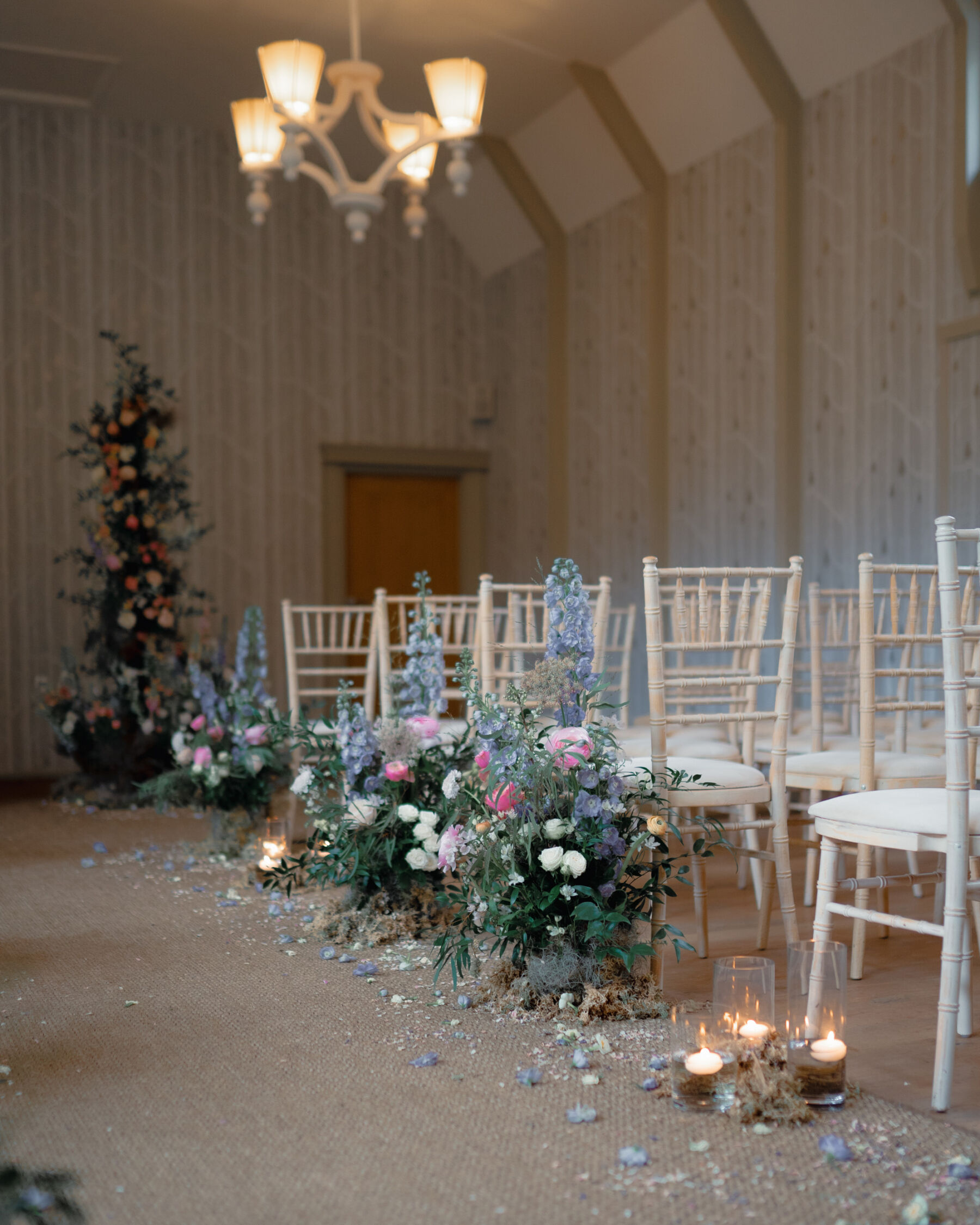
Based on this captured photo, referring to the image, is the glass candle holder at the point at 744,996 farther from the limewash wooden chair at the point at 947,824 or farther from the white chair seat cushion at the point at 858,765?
the white chair seat cushion at the point at 858,765

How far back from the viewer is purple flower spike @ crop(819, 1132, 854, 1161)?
5.53ft

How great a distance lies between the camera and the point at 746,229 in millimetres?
5543

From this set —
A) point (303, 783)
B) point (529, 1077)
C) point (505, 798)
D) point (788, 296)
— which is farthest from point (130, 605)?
point (529, 1077)

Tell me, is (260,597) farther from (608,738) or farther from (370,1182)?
(370,1182)

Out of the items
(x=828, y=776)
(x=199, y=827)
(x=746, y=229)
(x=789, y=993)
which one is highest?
(x=746, y=229)

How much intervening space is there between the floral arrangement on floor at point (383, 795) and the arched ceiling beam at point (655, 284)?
331cm

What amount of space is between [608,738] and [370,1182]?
3.42ft

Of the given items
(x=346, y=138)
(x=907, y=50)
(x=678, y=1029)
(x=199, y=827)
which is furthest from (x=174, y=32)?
(x=678, y=1029)

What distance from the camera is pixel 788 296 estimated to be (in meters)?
5.24

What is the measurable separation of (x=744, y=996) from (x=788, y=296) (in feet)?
13.2

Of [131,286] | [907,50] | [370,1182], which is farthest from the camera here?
[131,286]

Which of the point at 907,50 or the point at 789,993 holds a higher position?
the point at 907,50

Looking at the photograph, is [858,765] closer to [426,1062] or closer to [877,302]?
[426,1062]

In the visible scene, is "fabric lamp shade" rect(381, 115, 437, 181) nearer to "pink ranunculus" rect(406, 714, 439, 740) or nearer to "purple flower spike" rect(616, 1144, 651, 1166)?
"pink ranunculus" rect(406, 714, 439, 740)
